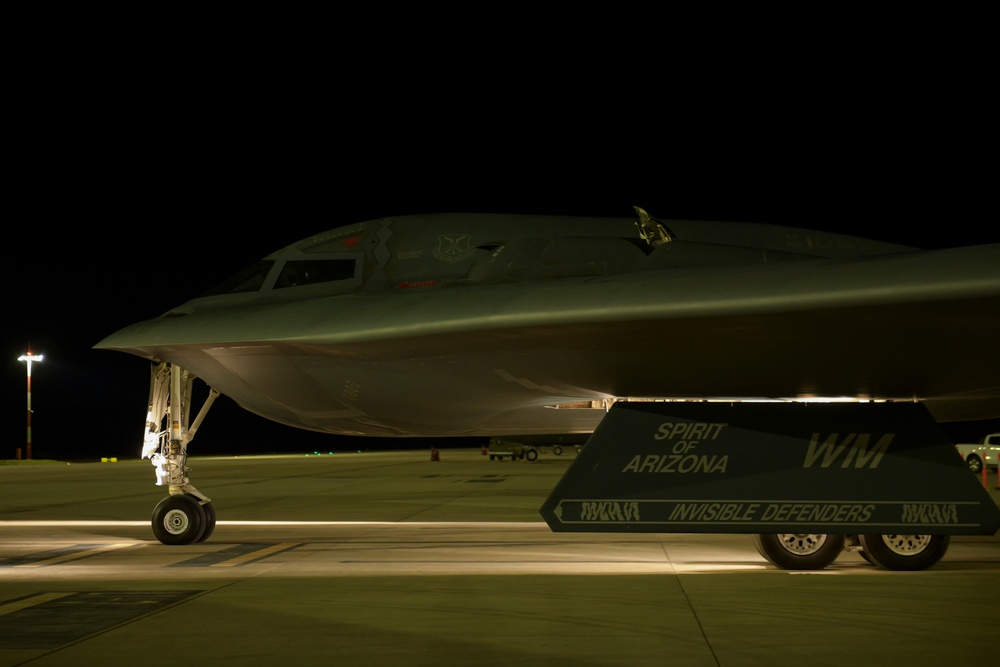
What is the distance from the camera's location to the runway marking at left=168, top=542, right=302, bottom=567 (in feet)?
32.2

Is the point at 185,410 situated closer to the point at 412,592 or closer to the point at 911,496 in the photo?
the point at 412,592

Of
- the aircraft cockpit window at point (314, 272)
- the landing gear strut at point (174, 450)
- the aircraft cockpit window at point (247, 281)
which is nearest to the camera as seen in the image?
the aircraft cockpit window at point (314, 272)

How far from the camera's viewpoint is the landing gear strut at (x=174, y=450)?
10.8m

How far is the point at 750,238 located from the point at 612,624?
4.13 meters

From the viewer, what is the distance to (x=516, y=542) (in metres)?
11.8

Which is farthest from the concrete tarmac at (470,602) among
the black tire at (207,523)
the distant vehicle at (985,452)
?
the distant vehicle at (985,452)

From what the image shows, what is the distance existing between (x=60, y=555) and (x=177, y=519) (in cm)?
121

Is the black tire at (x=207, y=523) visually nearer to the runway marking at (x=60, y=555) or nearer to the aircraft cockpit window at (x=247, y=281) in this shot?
the runway marking at (x=60, y=555)

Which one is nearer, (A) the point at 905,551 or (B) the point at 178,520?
(A) the point at 905,551

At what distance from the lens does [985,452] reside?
37156 millimetres

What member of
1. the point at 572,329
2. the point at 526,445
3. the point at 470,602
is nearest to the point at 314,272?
the point at 470,602

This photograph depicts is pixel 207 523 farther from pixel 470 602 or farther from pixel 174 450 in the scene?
pixel 470 602

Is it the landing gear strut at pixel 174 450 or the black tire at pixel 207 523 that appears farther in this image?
the black tire at pixel 207 523

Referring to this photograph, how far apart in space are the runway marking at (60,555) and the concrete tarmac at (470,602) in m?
0.03
